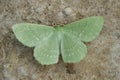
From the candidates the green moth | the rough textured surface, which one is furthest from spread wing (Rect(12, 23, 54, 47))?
the rough textured surface

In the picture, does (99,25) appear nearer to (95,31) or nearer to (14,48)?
(95,31)

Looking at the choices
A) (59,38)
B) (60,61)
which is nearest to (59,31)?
(59,38)

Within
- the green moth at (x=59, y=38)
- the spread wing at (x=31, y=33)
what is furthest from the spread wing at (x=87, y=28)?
the spread wing at (x=31, y=33)

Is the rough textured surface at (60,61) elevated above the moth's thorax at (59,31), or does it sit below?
below

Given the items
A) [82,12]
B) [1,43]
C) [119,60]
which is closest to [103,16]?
[82,12]

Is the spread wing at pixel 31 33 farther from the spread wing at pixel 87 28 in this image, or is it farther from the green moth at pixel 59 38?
the spread wing at pixel 87 28
